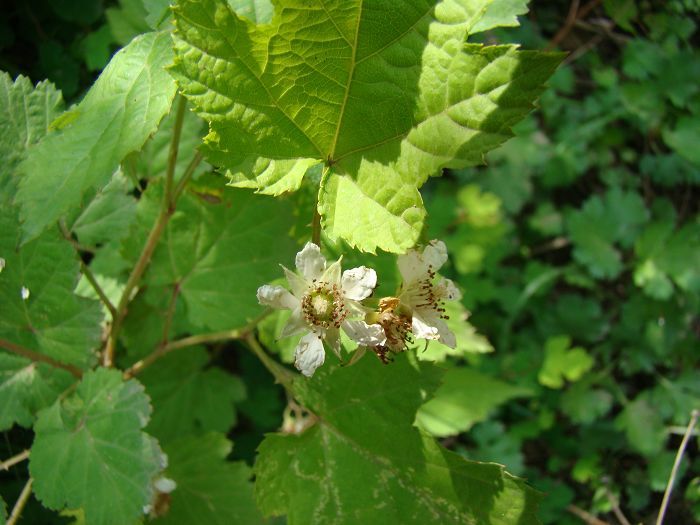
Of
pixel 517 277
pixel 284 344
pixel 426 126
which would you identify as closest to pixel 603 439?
pixel 517 277

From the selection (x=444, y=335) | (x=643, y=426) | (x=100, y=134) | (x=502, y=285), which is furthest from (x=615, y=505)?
(x=100, y=134)

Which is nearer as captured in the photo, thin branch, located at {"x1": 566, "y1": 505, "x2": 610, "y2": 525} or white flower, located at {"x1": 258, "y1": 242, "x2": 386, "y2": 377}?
white flower, located at {"x1": 258, "y1": 242, "x2": 386, "y2": 377}

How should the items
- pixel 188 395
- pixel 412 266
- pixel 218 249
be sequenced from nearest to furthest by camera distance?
1. pixel 412 266
2. pixel 218 249
3. pixel 188 395

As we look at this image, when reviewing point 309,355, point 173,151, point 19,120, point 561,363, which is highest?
point 19,120

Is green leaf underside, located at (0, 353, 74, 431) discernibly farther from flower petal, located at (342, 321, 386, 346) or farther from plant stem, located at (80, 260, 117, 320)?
flower petal, located at (342, 321, 386, 346)

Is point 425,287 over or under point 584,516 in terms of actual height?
over

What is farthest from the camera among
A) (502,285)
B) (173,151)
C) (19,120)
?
(502,285)

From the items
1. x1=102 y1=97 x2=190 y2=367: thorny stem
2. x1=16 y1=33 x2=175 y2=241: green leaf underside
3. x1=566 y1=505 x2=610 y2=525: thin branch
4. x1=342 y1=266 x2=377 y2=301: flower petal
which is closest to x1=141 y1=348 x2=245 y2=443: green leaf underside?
x1=102 y1=97 x2=190 y2=367: thorny stem

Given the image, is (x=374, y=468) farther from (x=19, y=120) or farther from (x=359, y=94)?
(x=19, y=120)
